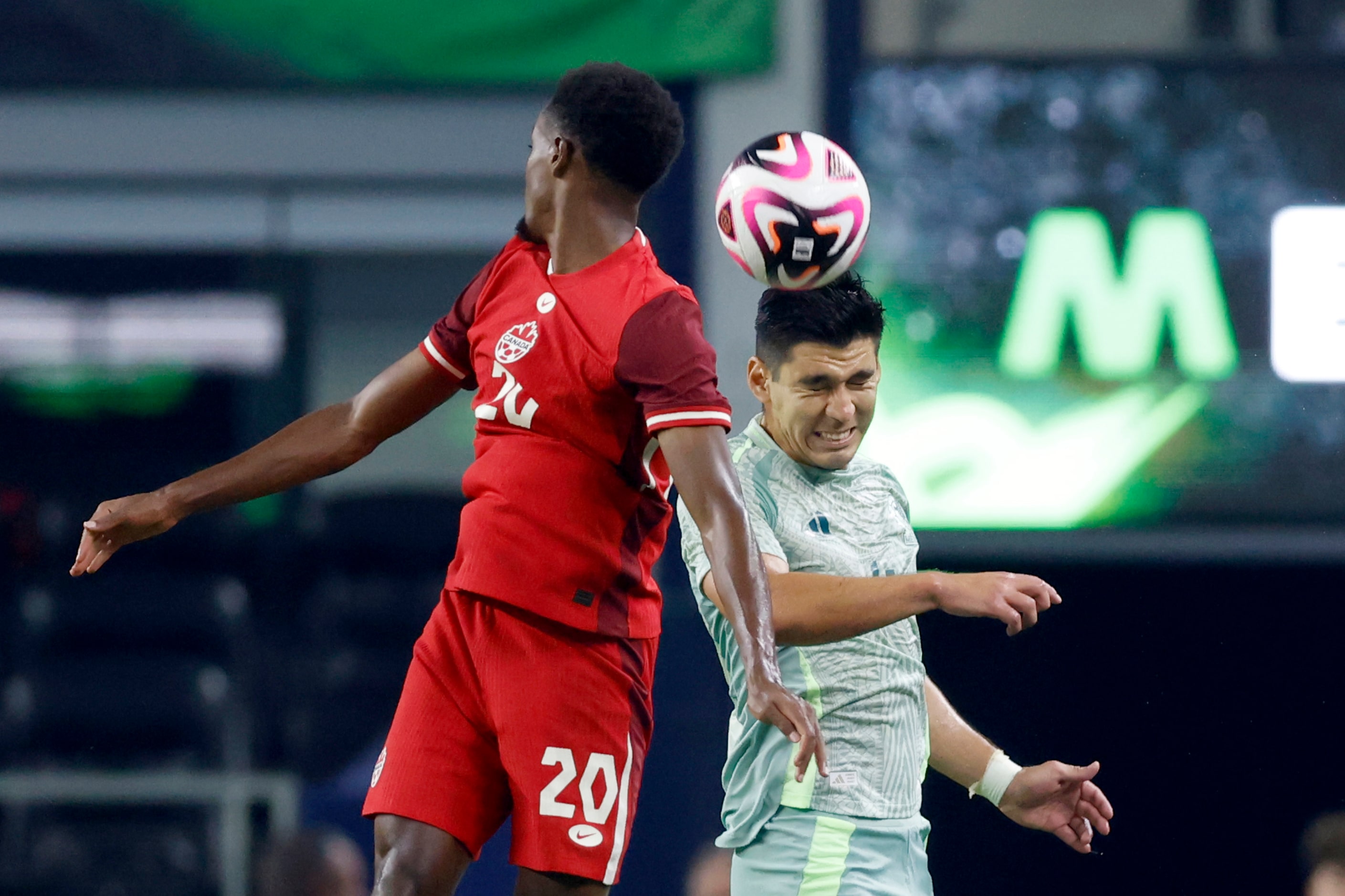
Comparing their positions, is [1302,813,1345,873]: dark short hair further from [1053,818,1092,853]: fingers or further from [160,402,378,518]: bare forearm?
[160,402,378,518]: bare forearm

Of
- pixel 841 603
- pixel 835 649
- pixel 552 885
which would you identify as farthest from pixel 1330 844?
pixel 552 885

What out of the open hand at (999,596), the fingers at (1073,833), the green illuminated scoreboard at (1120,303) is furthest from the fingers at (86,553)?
the green illuminated scoreboard at (1120,303)

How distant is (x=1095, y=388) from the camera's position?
5062mm

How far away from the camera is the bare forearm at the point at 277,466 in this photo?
110 inches

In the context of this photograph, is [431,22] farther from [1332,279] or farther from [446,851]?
[446,851]

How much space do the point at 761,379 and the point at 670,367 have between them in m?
0.35

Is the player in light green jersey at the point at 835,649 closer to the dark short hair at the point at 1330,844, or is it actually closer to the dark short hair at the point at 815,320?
the dark short hair at the point at 815,320

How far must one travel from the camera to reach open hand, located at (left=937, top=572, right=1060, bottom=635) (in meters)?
2.19

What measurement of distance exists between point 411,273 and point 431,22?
4.79 ft

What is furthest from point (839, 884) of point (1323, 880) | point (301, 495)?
point (301, 495)

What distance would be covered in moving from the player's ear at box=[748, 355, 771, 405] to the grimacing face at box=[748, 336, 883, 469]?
11mm

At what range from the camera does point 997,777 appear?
2799 mm

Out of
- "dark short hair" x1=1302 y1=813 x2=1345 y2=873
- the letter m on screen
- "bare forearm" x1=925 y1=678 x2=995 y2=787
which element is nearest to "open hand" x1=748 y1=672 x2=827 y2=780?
"bare forearm" x1=925 y1=678 x2=995 y2=787

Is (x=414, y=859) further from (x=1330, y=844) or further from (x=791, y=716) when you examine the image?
(x=1330, y=844)
